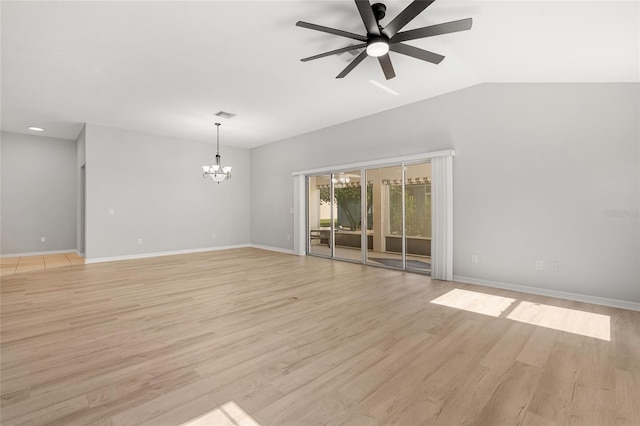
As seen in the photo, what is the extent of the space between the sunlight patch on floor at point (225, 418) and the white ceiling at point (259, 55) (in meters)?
3.41

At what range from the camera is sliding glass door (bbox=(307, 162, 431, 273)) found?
19.4ft

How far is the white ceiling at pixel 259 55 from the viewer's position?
9.28ft

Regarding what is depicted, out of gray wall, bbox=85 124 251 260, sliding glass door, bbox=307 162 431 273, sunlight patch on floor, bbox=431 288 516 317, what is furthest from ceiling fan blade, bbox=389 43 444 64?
gray wall, bbox=85 124 251 260

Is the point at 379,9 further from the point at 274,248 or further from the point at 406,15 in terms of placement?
the point at 274,248

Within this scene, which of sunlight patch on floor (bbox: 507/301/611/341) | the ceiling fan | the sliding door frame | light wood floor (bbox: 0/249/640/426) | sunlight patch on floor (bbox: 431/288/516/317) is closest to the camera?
light wood floor (bbox: 0/249/640/426)

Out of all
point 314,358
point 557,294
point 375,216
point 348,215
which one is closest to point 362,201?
point 375,216

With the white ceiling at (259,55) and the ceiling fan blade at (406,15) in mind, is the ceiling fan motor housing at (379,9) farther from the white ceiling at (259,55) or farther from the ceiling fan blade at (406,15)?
the ceiling fan blade at (406,15)

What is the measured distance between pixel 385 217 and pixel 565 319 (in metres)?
3.65

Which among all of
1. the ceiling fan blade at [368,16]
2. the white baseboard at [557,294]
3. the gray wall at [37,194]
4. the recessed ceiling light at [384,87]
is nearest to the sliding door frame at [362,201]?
the white baseboard at [557,294]

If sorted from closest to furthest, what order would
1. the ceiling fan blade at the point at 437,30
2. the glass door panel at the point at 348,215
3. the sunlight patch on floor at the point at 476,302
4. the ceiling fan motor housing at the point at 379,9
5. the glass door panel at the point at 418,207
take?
1. the ceiling fan blade at the point at 437,30
2. the ceiling fan motor housing at the point at 379,9
3. the sunlight patch on floor at the point at 476,302
4. the glass door panel at the point at 418,207
5. the glass door panel at the point at 348,215

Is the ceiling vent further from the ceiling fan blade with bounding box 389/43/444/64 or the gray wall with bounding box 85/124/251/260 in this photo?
the ceiling fan blade with bounding box 389/43/444/64

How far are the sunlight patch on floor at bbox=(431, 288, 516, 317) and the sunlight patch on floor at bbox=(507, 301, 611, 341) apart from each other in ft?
0.54

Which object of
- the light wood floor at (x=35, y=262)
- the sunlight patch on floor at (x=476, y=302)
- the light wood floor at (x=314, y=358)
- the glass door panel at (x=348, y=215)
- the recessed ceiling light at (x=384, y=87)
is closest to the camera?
the light wood floor at (x=314, y=358)

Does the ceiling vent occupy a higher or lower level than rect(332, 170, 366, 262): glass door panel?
higher
